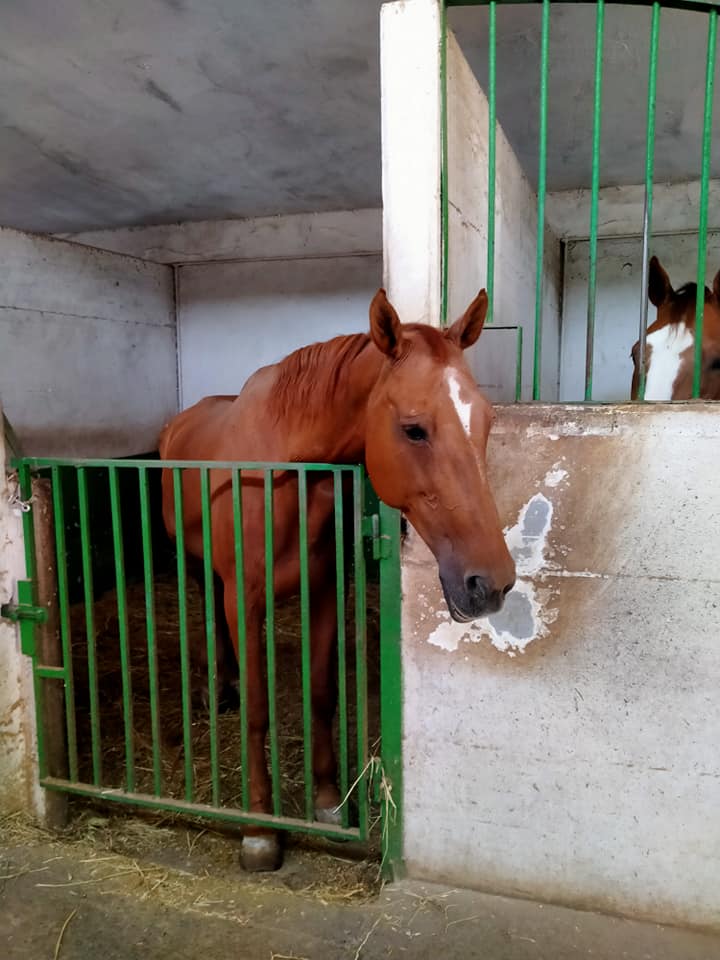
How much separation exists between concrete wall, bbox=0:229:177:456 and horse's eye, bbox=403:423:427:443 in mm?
3900

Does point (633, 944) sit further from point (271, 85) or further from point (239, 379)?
point (239, 379)

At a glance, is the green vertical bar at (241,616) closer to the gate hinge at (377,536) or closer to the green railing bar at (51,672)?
the gate hinge at (377,536)

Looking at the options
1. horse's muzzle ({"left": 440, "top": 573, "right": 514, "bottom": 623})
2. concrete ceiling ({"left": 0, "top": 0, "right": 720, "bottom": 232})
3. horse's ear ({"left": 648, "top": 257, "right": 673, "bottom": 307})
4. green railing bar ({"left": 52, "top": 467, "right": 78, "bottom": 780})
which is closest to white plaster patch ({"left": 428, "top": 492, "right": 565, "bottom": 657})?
horse's muzzle ({"left": 440, "top": 573, "right": 514, "bottom": 623})

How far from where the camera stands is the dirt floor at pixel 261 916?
186cm

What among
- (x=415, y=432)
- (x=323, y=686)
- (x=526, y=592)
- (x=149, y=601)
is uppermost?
(x=415, y=432)

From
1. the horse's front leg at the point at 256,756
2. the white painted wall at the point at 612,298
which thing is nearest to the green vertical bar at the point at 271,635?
the horse's front leg at the point at 256,756

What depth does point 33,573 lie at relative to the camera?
2.39m

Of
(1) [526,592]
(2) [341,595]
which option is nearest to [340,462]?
(2) [341,595]

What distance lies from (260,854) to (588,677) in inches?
48.2

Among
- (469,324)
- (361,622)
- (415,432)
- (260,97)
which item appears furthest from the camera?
(260,97)

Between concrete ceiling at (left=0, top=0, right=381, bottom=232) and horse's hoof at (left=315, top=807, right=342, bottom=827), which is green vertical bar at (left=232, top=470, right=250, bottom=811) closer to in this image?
horse's hoof at (left=315, top=807, right=342, bottom=827)

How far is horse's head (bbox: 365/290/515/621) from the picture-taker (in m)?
1.58

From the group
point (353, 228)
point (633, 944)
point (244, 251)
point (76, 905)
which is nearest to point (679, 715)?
point (633, 944)

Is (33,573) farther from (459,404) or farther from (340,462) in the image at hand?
(459,404)
